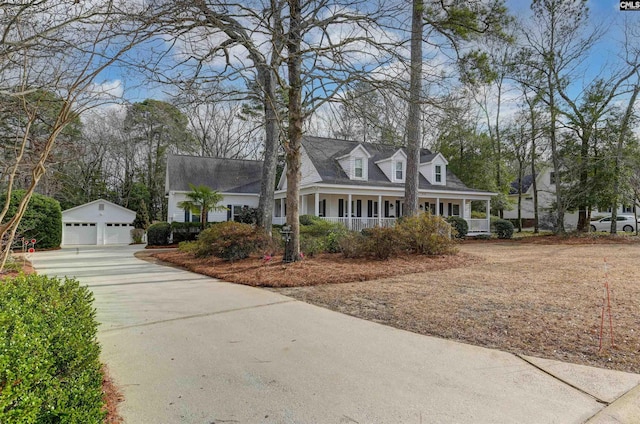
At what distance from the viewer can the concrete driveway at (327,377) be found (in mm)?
2656

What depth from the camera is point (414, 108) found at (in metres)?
9.16

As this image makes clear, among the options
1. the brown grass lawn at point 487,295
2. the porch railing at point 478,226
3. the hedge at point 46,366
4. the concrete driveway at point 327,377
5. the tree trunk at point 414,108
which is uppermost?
the tree trunk at point 414,108

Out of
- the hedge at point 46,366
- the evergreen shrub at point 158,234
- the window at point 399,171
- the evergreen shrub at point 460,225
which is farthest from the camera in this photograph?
the window at point 399,171

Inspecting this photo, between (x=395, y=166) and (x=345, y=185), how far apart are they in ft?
17.0

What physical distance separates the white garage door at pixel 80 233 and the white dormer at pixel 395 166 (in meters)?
18.5

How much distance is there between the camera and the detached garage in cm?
2184

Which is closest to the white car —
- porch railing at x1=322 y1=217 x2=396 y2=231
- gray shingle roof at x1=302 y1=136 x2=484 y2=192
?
gray shingle roof at x1=302 y1=136 x2=484 y2=192

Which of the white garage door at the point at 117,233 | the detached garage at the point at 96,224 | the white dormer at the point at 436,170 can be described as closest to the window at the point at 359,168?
the white dormer at the point at 436,170

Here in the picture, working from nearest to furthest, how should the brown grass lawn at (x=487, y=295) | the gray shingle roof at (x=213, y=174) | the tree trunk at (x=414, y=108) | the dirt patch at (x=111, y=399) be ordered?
the dirt patch at (x=111, y=399), the brown grass lawn at (x=487, y=295), the tree trunk at (x=414, y=108), the gray shingle roof at (x=213, y=174)

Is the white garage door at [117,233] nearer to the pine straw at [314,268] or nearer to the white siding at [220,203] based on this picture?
the white siding at [220,203]

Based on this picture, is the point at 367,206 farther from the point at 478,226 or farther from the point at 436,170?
the point at 478,226

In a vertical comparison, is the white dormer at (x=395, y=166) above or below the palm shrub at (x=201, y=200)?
above

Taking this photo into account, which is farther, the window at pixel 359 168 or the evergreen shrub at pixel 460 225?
the window at pixel 359 168

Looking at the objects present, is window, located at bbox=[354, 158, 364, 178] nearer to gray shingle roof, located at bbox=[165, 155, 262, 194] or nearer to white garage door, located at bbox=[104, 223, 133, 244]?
gray shingle roof, located at bbox=[165, 155, 262, 194]
